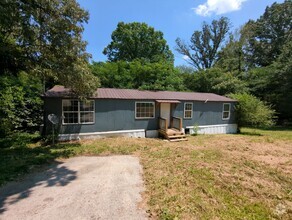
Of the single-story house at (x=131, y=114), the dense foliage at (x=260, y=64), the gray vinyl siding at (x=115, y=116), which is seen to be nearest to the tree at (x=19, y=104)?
the single-story house at (x=131, y=114)

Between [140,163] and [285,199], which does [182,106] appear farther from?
[285,199]

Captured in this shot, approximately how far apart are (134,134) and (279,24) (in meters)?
32.2

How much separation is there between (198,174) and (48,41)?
23.4 ft

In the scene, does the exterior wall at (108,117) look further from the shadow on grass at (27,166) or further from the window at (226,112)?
the window at (226,112)

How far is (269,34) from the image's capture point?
30047 millimetres

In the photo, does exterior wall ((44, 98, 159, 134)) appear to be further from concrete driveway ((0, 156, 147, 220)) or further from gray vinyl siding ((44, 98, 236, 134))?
concrete driveway ((0, 156, 147, 220))

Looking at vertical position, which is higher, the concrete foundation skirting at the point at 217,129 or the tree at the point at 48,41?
the tree at the point at 48,41

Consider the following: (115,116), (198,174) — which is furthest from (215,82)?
(198,174)

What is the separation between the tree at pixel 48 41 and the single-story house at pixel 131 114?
1688 millimetres

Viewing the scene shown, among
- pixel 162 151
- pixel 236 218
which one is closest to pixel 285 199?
pixel 236 218

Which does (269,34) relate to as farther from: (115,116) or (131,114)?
(115,116)

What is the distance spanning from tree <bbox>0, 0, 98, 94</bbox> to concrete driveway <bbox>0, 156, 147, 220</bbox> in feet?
12.8

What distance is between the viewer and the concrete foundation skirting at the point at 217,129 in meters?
13.1

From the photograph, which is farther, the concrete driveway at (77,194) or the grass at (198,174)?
the grass at (198,174)
